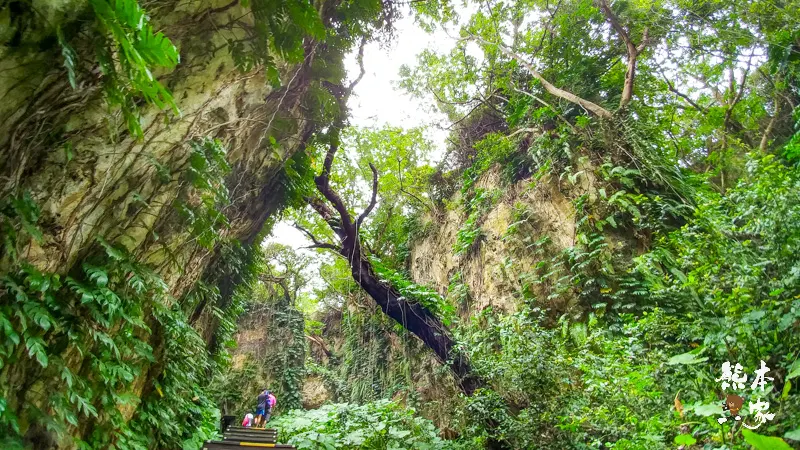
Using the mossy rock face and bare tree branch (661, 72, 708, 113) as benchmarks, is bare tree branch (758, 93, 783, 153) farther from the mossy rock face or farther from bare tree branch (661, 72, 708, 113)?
the mossy rock face

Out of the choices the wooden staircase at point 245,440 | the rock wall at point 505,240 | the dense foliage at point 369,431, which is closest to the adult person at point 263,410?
the dense foliage at point 369,431

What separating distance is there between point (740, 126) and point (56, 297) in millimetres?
13471

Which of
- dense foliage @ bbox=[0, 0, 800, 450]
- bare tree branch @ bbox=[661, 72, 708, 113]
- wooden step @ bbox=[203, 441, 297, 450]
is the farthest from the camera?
bare tree branch @ bbox=[661, 72, 708, 113]

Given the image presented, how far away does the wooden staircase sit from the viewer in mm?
5074

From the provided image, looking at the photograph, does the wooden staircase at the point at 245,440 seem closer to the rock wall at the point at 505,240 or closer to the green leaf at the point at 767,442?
the rock wall at the point at 505,240

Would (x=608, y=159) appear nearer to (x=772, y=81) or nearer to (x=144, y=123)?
(x=772, y=81)

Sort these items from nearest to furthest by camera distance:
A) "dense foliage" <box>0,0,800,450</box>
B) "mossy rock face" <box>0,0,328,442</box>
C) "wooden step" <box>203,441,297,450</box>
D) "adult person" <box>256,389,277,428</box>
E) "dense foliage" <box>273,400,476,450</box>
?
"mossy rock face" <box>0,0,328,442</box> < "dense foliage" <box>0,0,800,450</box> < "wooden step" <box>203,441,297,450</box> < "dense foliage" <box>273,400,476,450</box> < "adult person" <box>256,389,277,428</box>

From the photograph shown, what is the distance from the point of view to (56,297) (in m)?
2.34

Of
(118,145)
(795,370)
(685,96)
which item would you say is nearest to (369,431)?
(795,370)

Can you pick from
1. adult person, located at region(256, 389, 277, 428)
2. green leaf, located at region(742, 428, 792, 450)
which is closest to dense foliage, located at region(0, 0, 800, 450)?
green leaf, located at region(742, 428, 792, 450)

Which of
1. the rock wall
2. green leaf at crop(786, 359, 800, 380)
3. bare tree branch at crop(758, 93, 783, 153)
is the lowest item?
green leaf at crop(786, 359, 800, 380)

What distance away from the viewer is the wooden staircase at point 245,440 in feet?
16.6

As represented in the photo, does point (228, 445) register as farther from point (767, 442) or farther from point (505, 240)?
point (505, 240)

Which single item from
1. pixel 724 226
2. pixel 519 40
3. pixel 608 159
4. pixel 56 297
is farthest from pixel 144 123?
pixel 519 40
